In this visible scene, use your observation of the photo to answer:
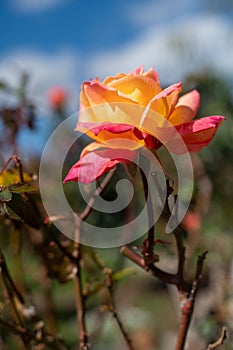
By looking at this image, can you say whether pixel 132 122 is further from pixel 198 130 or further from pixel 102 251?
pixel 102 251

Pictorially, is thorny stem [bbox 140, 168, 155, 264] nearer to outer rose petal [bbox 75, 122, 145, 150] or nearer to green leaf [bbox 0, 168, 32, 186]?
outer rose petal [bbox 75, 122, 145, 150]

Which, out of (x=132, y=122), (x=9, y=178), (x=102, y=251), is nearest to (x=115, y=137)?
(x=132, y=122)

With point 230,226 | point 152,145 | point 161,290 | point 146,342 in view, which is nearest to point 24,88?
point 152,145

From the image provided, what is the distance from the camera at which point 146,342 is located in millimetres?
3059

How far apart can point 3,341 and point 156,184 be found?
347 millimetres

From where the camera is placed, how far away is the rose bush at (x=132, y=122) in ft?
1.29

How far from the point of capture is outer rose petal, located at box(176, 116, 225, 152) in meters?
0.40

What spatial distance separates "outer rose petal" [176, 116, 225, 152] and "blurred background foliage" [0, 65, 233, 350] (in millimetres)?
103

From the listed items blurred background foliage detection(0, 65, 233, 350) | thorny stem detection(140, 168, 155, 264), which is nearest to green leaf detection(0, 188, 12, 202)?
blurred background foliage detection(0, 65, 233, 350)

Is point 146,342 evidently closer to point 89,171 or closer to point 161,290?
point 161,290

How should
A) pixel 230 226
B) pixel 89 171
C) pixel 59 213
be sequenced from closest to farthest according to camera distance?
pixel 89 171 → pixel 59 213 → pixel 230 226

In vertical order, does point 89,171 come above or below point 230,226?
above

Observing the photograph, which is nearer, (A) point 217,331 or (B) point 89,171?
(B) point 89,171

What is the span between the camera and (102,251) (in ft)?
5.92
